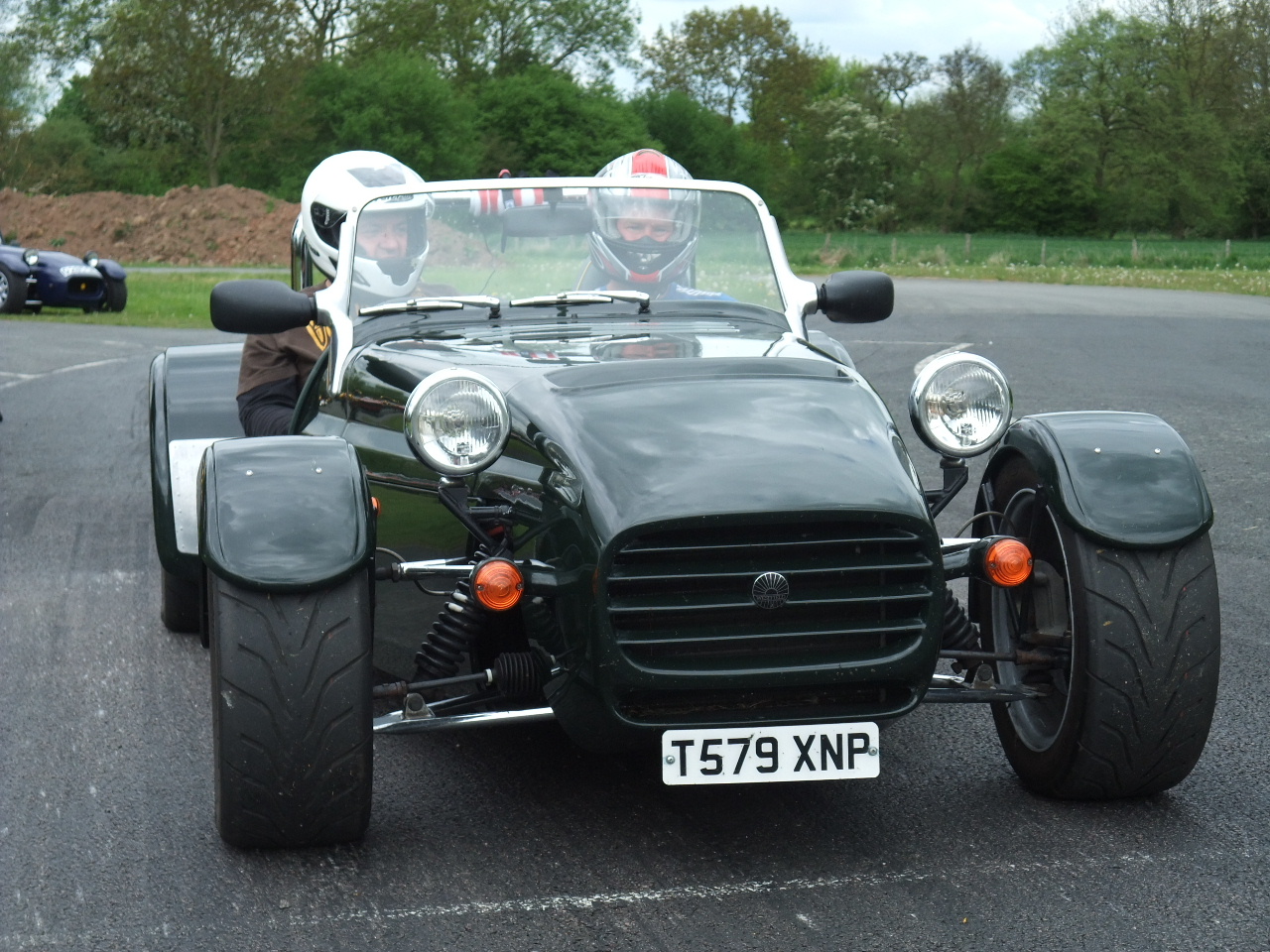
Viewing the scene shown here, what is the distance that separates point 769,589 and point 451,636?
849mm

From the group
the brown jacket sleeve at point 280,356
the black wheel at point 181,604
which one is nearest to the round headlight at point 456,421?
the brown jacket sleeve at point 280,356

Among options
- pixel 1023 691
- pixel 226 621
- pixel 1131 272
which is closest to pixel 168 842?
pixel 226 621

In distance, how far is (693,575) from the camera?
334 cm

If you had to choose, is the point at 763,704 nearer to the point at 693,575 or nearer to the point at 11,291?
the point at 693,575

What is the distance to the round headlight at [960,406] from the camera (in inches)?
154

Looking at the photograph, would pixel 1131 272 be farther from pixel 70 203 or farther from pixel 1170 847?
pixel 1170 847

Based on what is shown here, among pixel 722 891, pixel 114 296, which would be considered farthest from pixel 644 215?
pixel 114 296

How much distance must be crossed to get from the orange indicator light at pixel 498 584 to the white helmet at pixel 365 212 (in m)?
1.64

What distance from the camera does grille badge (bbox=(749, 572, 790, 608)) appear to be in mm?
3357

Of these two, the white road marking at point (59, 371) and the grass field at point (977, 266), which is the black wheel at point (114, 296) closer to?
the grass field at point (977, 266)

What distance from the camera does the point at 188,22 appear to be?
175 feet

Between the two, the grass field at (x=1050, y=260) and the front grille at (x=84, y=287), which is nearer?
the front grille at (x=84, y=287)

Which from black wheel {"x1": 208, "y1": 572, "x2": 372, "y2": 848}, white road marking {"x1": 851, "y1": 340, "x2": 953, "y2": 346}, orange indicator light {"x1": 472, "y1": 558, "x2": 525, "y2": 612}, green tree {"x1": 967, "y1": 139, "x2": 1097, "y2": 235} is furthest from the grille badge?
green tree {"x1": 967, "y1": 139, "x2": 1097, "y2": 235}

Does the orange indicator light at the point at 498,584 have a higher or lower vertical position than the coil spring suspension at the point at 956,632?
higher
